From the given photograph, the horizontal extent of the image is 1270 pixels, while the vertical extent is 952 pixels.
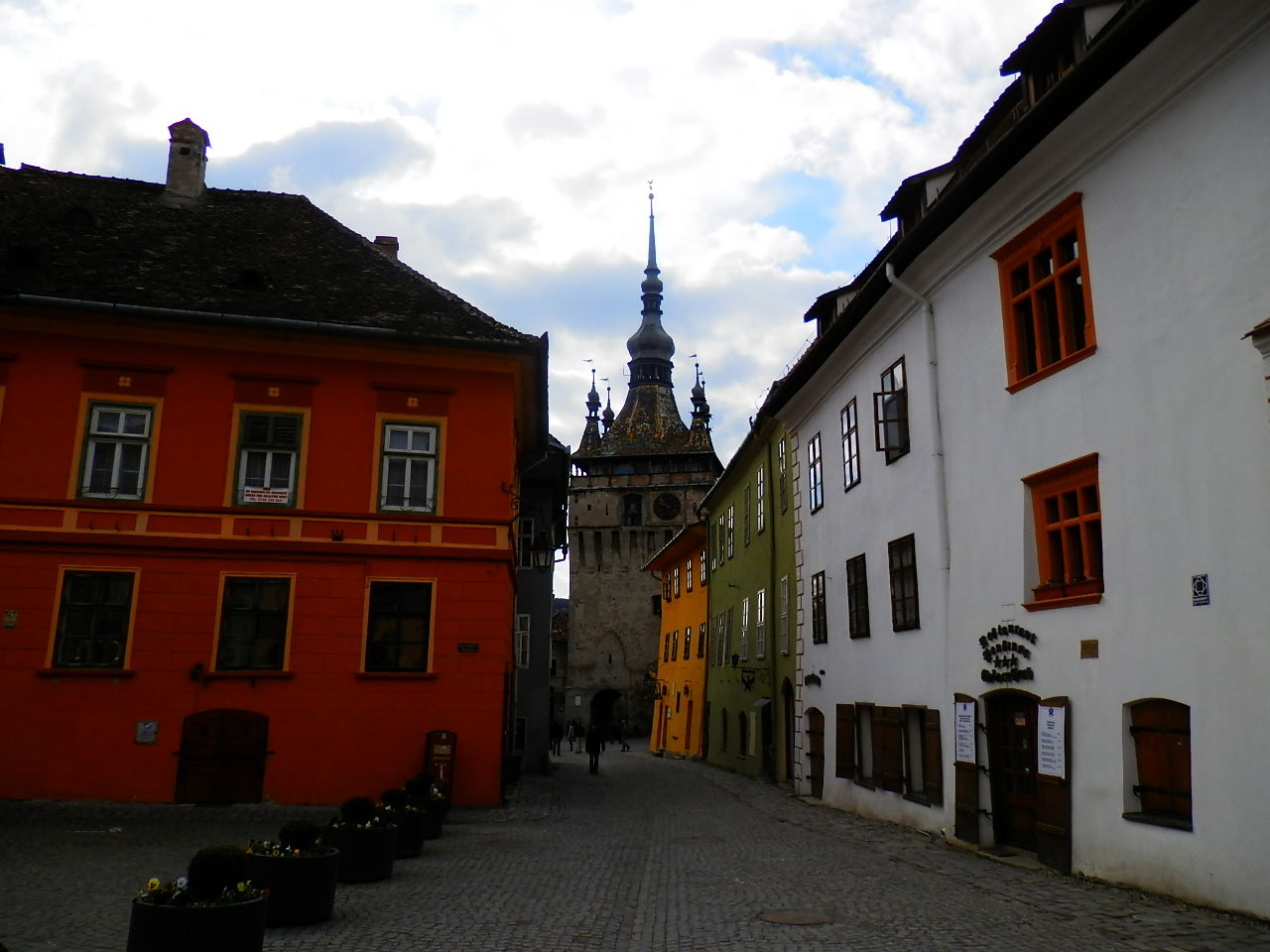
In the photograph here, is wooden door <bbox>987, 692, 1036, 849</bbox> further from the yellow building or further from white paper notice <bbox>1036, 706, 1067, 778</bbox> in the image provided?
the yellow building

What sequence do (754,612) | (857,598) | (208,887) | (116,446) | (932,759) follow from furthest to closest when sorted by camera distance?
(754,612), (857,598), (116,446), (932,759), (208,887)

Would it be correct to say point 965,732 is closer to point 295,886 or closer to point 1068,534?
point 1068,534

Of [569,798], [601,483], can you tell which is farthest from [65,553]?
[601,483]

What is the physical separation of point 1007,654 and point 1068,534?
71.9 inches

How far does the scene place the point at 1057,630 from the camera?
11.6 metres

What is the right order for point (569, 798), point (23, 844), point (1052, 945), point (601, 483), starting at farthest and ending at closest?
1. point (601, 483)
2. point (569, 798)
3. point (23, 844)
4. point (1052, 945)

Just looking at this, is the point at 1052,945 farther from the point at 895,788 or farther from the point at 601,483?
the point at 601,483

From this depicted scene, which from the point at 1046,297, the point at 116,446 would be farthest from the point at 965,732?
the point at 116,446

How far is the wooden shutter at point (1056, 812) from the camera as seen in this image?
1111 cm

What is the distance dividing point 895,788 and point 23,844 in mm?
12068

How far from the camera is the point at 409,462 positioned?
18.5 m

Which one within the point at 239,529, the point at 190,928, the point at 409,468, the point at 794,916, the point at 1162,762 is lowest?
the point at 794,916

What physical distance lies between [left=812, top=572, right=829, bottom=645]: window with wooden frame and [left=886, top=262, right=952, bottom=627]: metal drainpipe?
21.5 feet

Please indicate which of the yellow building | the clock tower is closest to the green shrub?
the yellow building
